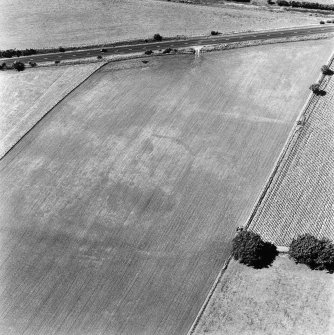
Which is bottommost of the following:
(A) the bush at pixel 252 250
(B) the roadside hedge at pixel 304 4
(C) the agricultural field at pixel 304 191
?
(A) the bush at pixel 252 250

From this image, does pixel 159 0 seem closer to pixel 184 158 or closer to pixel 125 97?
pixel 125 97

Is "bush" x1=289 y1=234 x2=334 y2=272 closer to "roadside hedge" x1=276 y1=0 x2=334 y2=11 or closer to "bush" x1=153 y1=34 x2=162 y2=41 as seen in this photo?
"bush" x1=153 y1=34 x2=162 y2=41

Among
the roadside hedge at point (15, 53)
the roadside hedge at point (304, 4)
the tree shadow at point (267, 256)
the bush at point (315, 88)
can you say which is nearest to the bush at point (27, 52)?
the roadside hedge at point (15, 53)

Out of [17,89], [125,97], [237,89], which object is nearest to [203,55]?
[237,89]

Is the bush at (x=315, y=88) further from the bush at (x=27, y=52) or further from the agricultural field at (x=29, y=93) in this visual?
the bush at (x=27, y=52)

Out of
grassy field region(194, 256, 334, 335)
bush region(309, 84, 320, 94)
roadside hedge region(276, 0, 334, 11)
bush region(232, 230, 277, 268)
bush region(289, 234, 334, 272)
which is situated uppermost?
roadside hedge region(276, 0, 334, 11)

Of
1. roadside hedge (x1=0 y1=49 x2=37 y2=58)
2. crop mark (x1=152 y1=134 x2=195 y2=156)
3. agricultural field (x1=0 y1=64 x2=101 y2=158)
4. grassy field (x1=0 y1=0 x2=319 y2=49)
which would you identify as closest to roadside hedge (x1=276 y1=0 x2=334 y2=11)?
grassy field (x1=0 y1=0 x2=319 y2=49)
